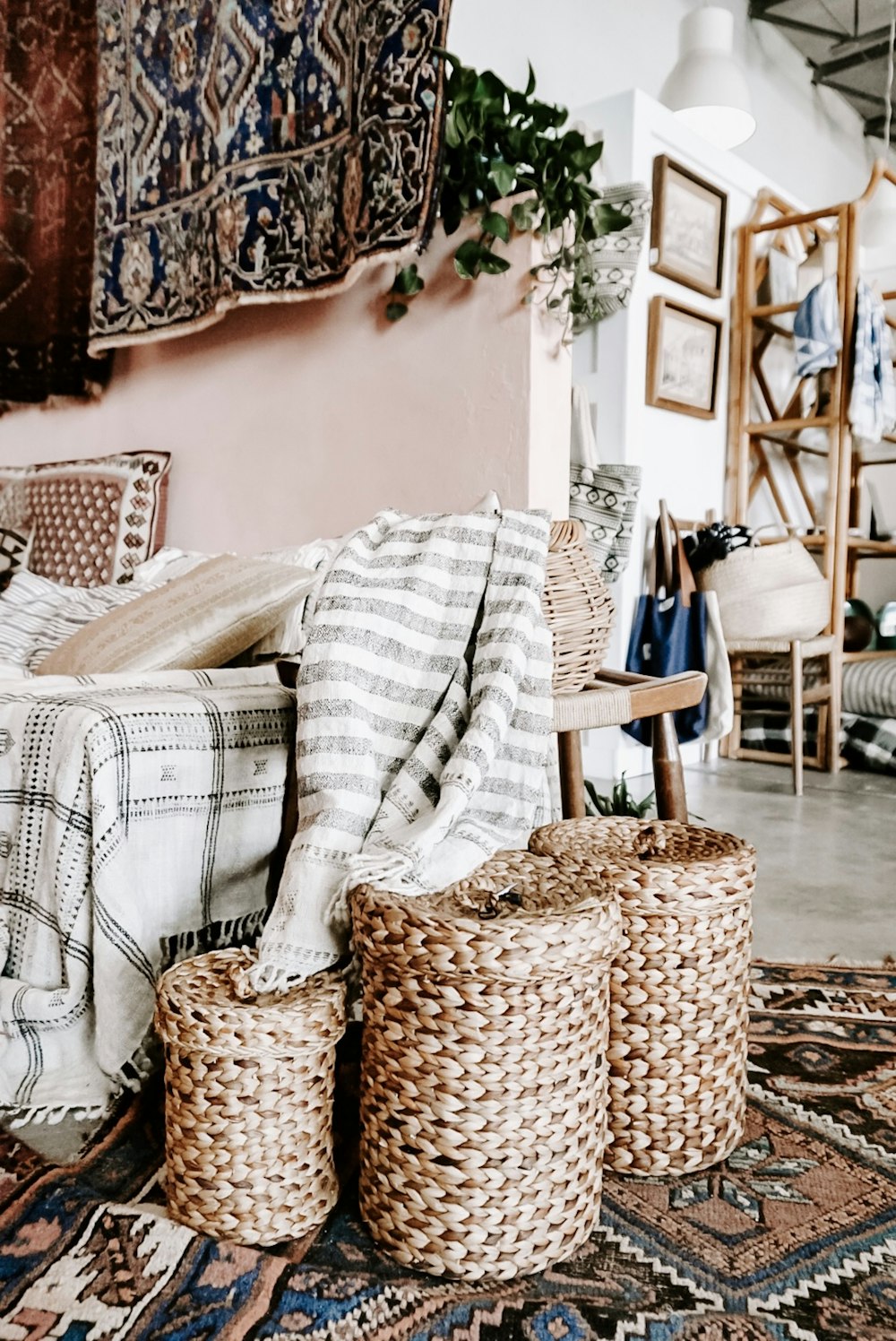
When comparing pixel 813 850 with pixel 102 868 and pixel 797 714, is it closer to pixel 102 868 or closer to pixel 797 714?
pixel 797 714

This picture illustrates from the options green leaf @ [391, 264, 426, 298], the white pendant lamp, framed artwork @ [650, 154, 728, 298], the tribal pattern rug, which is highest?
the white pendant lamp

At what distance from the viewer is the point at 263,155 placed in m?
2.33

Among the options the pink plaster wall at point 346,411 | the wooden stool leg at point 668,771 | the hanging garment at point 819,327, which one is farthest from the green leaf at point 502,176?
the hanging garment at point 819,327

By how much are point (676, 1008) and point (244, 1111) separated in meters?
0.48

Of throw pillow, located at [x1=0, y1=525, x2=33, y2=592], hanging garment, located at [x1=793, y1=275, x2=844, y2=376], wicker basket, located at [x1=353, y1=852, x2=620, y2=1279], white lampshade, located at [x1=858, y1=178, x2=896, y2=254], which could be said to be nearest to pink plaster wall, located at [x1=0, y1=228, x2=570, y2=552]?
throw pillow, located at [x1=0, y1=525, x2=33, y2=592]

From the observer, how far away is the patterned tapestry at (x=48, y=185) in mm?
2875

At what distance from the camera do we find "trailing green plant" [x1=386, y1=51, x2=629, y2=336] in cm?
200

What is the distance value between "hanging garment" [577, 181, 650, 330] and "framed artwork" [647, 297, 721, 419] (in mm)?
967

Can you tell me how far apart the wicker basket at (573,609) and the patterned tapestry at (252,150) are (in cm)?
90

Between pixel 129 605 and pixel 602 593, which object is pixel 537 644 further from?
pixel 129 605

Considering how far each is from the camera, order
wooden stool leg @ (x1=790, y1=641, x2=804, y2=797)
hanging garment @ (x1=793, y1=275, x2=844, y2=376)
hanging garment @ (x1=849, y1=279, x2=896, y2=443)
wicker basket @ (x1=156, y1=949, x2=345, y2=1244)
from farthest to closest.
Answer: hanging garment @ (x1=849, y1=279, x2=896, y2=443)
hanging garment @ (x1=793, y1=275, x2=844, y2=376)
wooden stool leg @ (x1=790, y1=641, x2=804, y2=797)
wicker basket @ (x1=156, y1=949, x2=345, y2=1244)

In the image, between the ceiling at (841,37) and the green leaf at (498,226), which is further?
the ceiling at (841,37)

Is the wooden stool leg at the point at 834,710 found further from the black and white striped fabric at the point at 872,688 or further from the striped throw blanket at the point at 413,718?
the striped throw blanket at the point at 413,718

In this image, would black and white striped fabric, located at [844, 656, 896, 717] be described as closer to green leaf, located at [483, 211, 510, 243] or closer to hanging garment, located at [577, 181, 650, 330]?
hanging garment, located at [577, 181, 650, 330]
